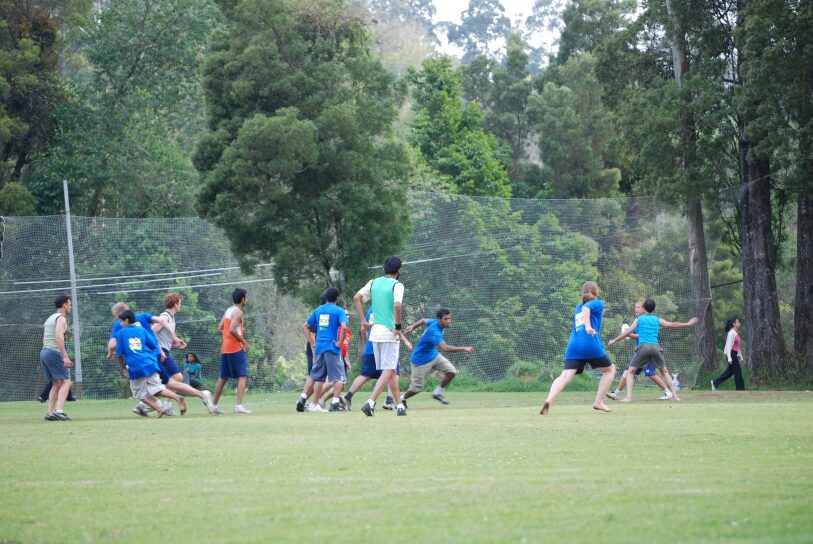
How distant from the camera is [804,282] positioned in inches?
1118

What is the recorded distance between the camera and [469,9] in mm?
130750

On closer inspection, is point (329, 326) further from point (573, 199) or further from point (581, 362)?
point (573, 199)

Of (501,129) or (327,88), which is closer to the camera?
(327,88)

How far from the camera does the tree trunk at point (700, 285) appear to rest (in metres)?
29.5

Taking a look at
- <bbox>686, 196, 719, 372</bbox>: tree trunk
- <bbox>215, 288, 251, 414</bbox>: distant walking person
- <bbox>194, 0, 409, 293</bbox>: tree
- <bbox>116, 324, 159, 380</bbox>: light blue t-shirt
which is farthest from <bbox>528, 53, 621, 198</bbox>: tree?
<bbox>116, 324, 159, 380</bbox>: light blue t-shirt

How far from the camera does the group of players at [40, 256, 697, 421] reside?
15383 mm

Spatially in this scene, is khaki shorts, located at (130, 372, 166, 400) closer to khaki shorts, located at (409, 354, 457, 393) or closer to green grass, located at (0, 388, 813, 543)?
green grass, located at (0, 388, 813, 543)

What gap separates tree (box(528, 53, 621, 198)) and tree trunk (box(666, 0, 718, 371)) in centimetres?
1926

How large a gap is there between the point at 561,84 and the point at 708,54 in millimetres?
25240

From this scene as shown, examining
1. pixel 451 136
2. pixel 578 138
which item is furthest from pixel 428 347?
pixel 578 138

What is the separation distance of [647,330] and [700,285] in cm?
970

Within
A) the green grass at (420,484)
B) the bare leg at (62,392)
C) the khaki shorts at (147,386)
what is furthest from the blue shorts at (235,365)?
the green grass at (420,484)

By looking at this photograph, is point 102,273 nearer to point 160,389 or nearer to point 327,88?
point 327,88

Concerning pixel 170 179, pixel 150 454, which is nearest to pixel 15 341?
pixel 170 179
